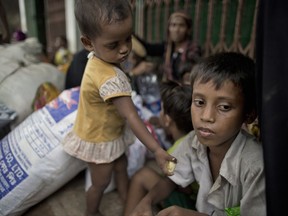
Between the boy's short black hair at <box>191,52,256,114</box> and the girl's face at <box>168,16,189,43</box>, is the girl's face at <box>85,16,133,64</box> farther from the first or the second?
the girl's face at <box>168,16,189,43</box>

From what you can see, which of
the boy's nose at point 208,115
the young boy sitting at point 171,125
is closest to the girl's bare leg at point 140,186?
the young boy sitting at point 171,125

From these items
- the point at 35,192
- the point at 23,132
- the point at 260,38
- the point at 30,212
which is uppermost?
the point at 260,38

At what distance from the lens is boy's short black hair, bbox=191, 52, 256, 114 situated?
40.9 inches

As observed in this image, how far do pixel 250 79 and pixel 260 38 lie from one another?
0.31m

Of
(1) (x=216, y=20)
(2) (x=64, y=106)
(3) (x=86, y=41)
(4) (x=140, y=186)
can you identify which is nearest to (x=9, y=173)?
(2) (x=64, y=106)

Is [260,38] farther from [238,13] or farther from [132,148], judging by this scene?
[238,13]

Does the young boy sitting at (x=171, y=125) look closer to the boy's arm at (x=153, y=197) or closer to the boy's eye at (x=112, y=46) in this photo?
the boy's arm at (x=153, y=197)

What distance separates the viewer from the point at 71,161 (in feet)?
5.16

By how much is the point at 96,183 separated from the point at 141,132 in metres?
0.54

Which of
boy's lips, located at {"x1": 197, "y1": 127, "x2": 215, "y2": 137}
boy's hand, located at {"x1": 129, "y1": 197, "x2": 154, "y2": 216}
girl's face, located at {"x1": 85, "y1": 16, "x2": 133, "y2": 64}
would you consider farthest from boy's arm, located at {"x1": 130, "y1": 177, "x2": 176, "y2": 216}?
girl's face, located at {"x1": 85, "y1": 16, "x2": 133, "y2": 64}

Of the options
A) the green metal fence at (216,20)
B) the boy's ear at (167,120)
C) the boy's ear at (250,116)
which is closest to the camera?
the boy's ear at (250,116)

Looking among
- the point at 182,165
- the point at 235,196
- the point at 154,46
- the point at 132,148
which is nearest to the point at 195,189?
the point at 182,165

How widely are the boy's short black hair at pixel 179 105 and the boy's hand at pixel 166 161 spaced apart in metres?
0.69

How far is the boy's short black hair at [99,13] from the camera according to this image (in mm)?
1081
